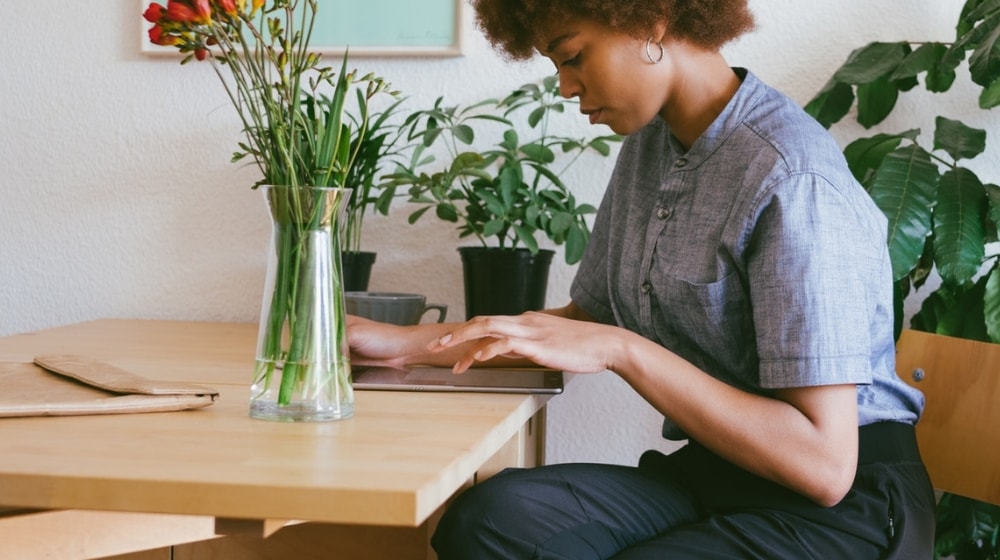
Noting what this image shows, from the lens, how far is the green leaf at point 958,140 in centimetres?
162

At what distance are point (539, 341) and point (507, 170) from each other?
71 centimetres

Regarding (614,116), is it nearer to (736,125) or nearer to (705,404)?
(736,125)

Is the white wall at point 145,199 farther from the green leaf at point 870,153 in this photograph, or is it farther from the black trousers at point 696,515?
the black trousers at point 696,515

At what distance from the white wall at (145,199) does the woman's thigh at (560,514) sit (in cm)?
77

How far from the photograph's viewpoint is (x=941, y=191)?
1566 mm

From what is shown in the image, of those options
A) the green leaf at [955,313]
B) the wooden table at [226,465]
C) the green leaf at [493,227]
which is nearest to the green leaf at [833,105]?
the green leaf at [955,313]

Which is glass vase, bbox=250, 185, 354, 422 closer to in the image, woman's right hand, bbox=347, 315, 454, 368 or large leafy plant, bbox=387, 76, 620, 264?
woman's right hand, bbox=347, 315, 454, 368

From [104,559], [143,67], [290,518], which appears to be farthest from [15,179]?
[290,518]

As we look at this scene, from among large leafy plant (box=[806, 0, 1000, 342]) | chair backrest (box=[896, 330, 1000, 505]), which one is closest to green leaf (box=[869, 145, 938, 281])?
large leafy plant (box=[806, 0, 1000, 342])

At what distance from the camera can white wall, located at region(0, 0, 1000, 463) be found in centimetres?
199

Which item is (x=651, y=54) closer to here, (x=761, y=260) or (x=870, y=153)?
(x=761, y=260)

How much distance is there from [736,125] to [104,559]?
1.14m

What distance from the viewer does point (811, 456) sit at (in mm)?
1032

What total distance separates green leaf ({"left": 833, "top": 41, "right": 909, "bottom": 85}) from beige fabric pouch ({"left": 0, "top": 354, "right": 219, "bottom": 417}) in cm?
113
